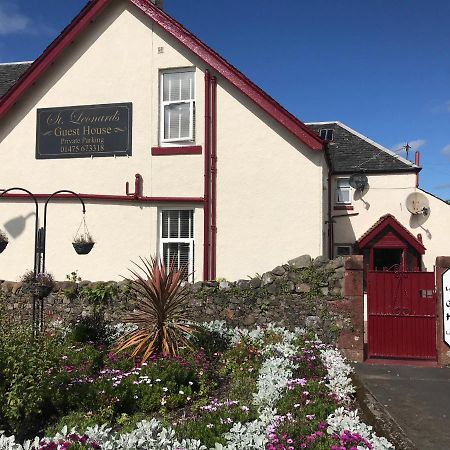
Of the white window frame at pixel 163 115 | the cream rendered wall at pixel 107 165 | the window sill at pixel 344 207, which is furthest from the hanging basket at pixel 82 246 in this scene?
the window sill at pixel 344 207

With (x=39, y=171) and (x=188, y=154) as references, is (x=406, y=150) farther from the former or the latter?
(x=39, y=171)

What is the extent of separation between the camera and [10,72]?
16281 mm

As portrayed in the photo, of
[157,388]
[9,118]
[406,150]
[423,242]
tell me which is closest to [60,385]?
[157,388]

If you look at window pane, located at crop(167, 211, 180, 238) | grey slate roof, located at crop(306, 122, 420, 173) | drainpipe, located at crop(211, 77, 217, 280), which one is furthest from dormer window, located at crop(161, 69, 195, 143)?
grey slate roof, located at crop(306, 122, 420, 173)

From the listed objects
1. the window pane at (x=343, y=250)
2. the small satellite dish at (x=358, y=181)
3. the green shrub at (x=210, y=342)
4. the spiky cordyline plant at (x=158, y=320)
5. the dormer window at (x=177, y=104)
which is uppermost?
the dormer window at (x=177, y=104)

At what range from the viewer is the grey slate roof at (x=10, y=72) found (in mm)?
15094

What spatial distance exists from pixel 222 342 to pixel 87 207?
536cm

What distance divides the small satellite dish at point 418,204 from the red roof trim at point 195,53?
8453mm

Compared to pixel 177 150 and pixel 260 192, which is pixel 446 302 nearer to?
pixel 260 192

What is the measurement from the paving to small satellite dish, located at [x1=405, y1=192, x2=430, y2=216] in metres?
9.96

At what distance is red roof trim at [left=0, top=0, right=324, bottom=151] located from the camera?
10.1 metres

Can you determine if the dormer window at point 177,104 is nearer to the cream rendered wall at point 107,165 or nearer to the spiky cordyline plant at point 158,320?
the cream rendered wall at point 107,165

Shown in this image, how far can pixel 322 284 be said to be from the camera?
8734 millimetres

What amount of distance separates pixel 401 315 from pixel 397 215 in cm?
968
